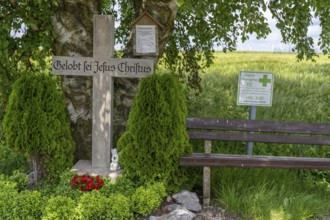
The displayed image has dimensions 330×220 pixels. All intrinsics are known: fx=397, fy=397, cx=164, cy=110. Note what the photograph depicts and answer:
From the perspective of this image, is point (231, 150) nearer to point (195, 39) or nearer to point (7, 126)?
point (195, 39)

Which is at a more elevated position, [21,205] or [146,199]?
[146,199]

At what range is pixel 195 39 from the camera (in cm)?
746

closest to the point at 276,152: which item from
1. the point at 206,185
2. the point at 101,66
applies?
the point at 206,185

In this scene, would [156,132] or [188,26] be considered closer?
[156,132]

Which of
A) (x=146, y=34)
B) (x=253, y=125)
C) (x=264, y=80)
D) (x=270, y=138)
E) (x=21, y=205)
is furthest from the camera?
(x=264, y=80)

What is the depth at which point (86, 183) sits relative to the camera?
15.6 feet

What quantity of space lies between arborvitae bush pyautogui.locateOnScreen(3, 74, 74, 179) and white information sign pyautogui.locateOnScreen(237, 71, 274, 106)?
262 cm

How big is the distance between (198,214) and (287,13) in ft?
13.3

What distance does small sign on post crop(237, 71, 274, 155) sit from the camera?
582 centimetres

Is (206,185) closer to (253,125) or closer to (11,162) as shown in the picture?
(253,125)

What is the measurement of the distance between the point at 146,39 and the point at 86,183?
1931 mm

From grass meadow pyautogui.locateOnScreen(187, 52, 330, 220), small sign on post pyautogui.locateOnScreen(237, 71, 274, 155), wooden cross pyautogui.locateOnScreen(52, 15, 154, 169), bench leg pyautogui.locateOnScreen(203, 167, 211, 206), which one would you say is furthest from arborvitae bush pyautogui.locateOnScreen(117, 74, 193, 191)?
small sign on post pyautogui.locateOnScreen(237, 71, 274, 155)

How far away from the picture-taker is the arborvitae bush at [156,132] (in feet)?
15.0

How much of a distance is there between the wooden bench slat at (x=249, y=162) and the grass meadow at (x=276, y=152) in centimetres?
33
